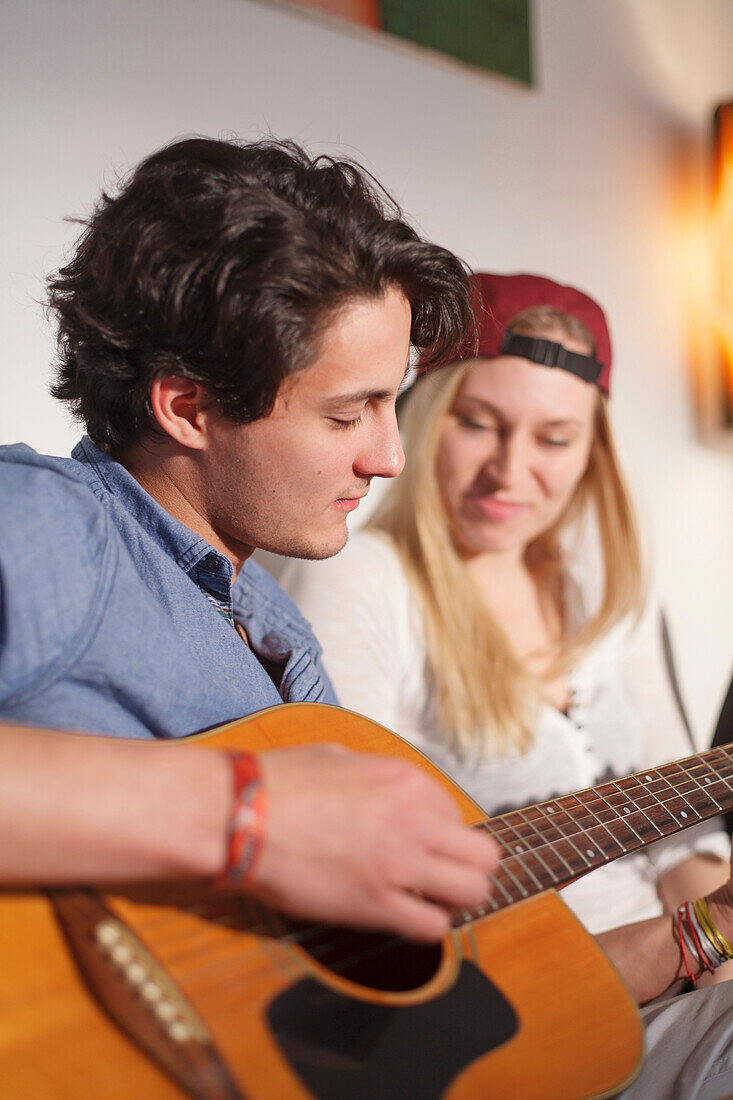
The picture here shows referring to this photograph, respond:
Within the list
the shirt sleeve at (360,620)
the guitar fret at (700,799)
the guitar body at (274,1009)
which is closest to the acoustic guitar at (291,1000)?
the guitar body at (274,1009)

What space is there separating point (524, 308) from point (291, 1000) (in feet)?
3.67

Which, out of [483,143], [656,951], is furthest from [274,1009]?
[483,143]

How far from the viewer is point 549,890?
0.72 metres

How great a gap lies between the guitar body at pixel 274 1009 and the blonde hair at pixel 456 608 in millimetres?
593

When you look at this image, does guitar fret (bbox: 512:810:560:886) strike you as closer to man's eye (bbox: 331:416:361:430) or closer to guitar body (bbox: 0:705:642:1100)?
guitar body (bbox: 0:705:642:1100)

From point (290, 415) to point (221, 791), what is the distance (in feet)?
1.32

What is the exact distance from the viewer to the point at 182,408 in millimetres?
824

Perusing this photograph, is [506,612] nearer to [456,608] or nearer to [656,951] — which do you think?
[456,608]

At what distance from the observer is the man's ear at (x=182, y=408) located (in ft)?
2.65

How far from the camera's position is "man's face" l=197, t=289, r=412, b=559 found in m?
0.80

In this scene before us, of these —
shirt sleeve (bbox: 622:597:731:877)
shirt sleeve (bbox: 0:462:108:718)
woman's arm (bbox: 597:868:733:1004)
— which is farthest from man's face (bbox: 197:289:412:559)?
shirt sleeve (bbox: 622:597:731:877)

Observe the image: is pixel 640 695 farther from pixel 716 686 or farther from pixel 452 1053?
pixel 452 1053

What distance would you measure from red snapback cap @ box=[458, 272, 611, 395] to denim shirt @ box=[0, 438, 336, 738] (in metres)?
0.67

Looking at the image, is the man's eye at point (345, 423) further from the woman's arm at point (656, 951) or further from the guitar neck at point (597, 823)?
the woman's arm at point (656, 951)
